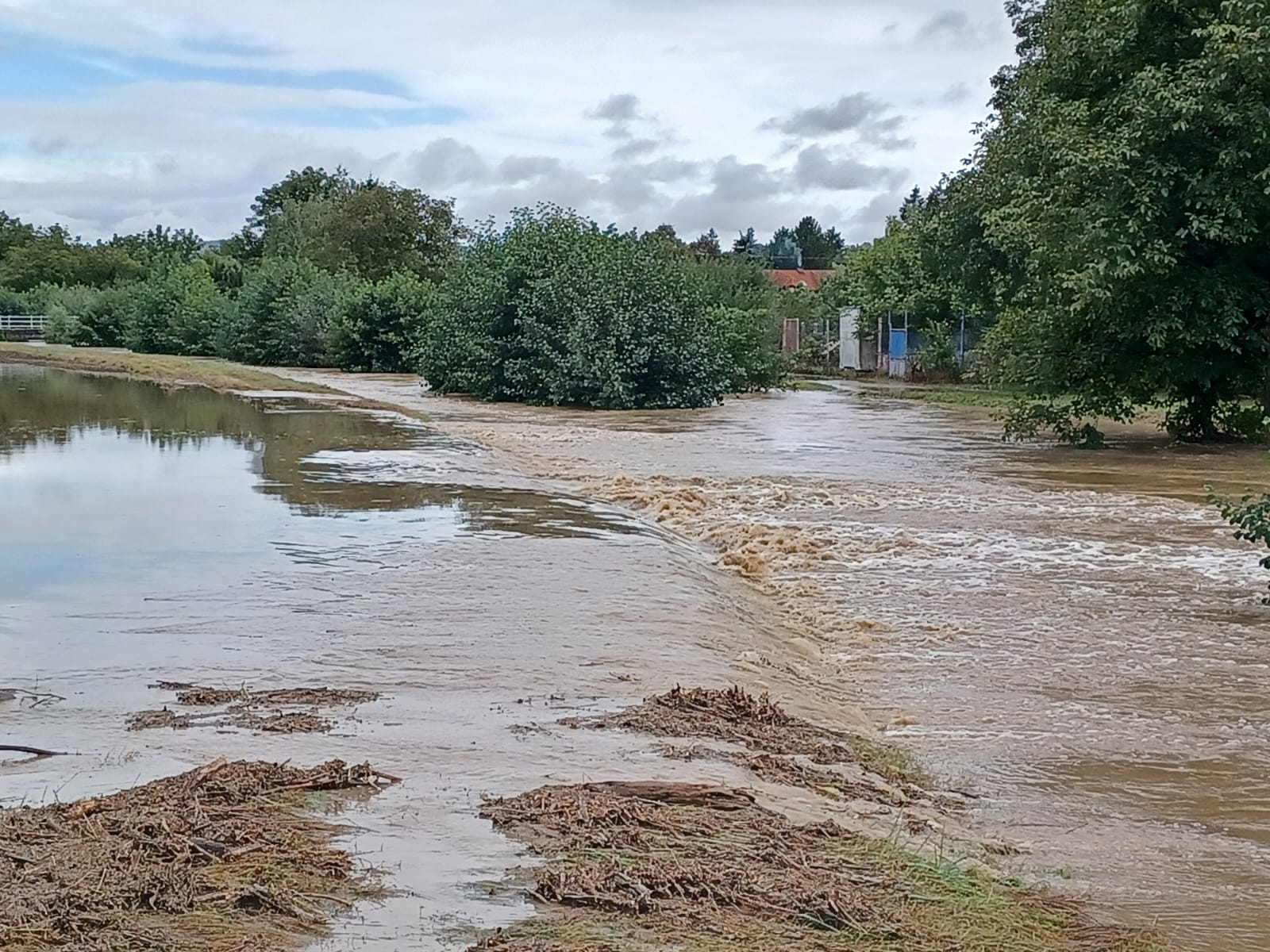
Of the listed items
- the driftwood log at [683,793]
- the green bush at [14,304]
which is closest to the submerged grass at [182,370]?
the green bush at [14,304]

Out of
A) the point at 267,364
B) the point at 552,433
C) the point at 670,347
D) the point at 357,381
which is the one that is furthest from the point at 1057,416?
the point at 267,364

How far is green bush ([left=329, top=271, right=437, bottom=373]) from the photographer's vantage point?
50.1 meters

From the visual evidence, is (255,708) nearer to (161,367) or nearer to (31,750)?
(31,750)

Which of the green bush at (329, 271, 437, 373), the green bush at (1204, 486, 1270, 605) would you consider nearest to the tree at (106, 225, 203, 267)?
the green bush at (329, 271, 437, 373)

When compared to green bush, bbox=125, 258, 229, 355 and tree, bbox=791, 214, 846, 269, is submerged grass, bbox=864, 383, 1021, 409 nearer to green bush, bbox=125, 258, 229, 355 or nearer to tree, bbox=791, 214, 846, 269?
green bush, bbox=125, 258, 229, 355

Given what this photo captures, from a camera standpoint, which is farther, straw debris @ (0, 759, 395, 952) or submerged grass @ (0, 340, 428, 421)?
submerged grass @ (0, 340, 428, 421)

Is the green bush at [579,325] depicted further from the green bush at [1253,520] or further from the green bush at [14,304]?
the green bush at [14,304]

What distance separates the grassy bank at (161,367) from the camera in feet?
138

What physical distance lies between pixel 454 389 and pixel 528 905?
3570 centimetres

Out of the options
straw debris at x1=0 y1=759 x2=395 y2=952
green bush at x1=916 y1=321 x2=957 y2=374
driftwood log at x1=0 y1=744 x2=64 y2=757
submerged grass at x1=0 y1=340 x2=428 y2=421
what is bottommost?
driftwood log at x1=0 y1=744 x2=64 y2=757

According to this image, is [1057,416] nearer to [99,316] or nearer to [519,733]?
[519,733]

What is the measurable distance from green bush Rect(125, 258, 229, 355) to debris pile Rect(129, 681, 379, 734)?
55.4 meters

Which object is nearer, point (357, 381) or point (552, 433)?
point (552, 433)

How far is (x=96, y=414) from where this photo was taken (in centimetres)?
3059
